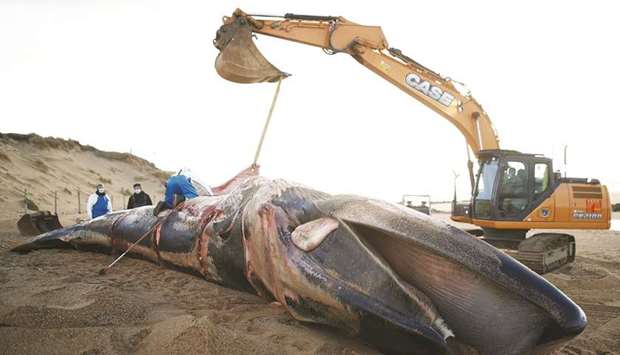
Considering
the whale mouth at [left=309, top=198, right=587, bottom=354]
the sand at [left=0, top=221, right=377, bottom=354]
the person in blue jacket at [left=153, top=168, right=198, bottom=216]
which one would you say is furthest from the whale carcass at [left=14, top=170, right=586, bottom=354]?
the person in blue jacket at [left=153, top=168, right=198, bottom=216]

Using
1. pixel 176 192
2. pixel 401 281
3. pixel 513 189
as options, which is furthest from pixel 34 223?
pixel 401 281

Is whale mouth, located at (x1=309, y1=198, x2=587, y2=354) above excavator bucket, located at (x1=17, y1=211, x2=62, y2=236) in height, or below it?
above

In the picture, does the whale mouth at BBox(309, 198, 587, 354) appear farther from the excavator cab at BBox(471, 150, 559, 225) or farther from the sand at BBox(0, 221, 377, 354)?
the excavator cab at BBox(471, 150, 559, 225)

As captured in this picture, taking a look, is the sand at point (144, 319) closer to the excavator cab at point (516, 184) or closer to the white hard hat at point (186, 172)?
the white hard hat at point (186, 172)

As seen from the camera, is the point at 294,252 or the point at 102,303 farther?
the point at 102,303

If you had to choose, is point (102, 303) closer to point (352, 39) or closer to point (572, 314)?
point (572, 314)

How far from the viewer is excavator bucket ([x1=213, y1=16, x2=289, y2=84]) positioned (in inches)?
318

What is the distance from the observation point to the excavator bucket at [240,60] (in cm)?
807

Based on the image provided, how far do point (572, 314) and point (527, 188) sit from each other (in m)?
6.69

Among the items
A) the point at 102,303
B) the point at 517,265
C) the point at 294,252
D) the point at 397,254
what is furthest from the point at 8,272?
the point at 517,265

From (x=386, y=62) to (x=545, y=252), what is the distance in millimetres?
5077

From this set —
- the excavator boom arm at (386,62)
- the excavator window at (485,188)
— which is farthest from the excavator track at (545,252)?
the excavator boom arm at (386,62)

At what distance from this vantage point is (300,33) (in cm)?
953

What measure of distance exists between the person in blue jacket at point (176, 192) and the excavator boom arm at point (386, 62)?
5.16 metres
